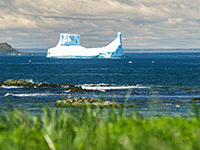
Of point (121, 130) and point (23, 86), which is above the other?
point (121, 130)

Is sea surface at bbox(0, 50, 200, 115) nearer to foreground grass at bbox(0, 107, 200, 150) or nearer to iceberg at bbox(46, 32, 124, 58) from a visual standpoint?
foreground grass at bbox(0, 107, 200, 150)

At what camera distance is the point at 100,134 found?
16.3ft

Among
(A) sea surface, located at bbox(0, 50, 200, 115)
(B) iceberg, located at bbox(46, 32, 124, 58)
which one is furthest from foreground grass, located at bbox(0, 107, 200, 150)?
(B) iceberg, located at bbox(46, 32, 124, 58)

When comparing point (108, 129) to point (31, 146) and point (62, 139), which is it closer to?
point (62, 139)

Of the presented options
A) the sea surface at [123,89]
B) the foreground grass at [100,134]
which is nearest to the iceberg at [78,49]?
the sea surface at [123,89]

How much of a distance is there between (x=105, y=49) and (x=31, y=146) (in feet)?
376

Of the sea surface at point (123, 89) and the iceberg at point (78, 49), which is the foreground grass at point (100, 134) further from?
the iceberg at point (78, 49)

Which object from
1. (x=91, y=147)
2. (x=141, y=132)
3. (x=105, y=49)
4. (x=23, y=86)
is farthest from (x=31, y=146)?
(x=105, y=49)

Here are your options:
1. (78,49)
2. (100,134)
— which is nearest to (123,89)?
(100,134)

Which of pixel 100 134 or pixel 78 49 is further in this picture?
pixel 78 49

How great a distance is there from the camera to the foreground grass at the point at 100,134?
172 inches

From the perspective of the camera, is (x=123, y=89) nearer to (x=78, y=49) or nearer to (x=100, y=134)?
(x=100, y=134)

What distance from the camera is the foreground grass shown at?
14.4ft

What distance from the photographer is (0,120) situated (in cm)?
653
